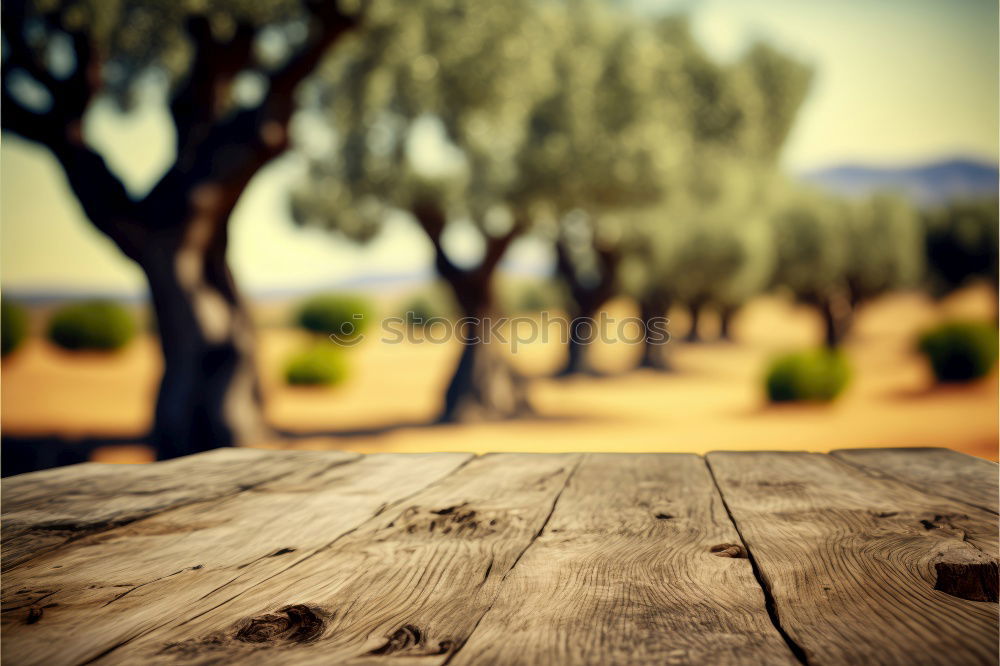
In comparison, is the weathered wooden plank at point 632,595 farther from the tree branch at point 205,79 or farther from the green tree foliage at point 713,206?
the green tree foliage at point 713,206

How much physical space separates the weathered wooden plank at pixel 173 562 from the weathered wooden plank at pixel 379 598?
5 centimetres

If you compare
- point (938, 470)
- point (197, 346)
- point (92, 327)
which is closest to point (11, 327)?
point (92, 327)

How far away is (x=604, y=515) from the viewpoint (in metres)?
Answer: 1.57

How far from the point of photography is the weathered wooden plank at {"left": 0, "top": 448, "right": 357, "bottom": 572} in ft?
4.98

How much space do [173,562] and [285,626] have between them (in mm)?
401

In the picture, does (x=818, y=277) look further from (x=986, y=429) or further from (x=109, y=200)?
(x=109, y=200)

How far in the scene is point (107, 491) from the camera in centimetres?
188

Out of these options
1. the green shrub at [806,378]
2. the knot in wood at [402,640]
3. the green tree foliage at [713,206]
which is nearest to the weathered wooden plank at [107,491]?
the knot in wood at [402,640]

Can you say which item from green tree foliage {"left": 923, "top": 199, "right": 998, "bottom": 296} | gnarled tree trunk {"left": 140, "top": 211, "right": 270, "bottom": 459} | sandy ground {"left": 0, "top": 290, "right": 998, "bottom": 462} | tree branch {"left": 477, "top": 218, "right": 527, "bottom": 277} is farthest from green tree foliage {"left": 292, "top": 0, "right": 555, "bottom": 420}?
green tree foliage {"left": 923, "top": 199, "right": 998, "bottom": 296}

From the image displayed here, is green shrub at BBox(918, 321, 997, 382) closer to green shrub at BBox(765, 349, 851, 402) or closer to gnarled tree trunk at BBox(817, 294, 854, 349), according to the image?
green shrub at BBox(765, 349, 851, 402)

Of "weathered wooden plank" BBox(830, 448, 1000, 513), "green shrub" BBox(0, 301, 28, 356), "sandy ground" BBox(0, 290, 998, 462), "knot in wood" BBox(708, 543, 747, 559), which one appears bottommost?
"sandy ground" BBox(0, 290, 998, 462)

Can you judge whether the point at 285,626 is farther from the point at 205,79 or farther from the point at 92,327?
the point at 92,327

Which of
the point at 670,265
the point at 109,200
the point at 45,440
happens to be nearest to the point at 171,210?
the point at 109,200

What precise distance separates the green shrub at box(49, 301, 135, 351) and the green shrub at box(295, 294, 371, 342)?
8.73m
